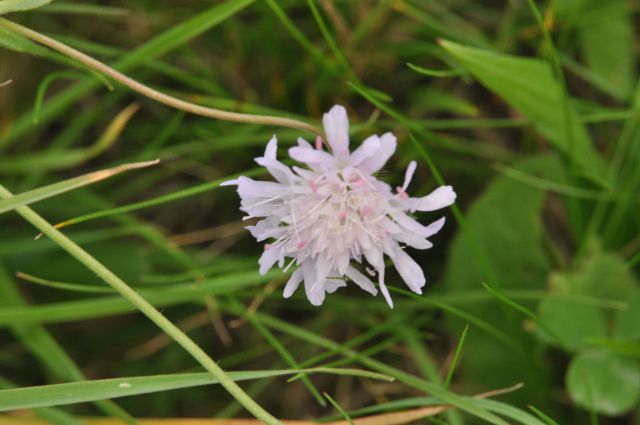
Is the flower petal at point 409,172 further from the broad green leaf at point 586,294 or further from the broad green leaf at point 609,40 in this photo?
the broad green leaf at point 609,40

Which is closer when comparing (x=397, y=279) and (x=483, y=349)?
(x=483, y=349)

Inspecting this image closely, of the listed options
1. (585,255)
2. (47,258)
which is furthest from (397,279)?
(47,258)

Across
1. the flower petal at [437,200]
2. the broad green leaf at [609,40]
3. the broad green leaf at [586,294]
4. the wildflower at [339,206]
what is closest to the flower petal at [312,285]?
the wildflower at [339,206]

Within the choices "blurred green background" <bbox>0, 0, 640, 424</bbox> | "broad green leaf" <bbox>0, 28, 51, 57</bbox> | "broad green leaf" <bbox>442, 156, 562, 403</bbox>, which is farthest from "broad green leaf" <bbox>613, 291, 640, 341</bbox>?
"broad green leaf" <bbox>0, 28, 51, 57</bbox>

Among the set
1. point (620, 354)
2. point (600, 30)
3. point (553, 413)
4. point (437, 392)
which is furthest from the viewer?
point (600, 30)

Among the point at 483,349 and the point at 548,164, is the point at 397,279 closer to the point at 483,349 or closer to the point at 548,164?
the point at 483,349

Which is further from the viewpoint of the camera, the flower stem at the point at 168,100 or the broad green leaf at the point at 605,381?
the broad green leaf at the point at 605,381

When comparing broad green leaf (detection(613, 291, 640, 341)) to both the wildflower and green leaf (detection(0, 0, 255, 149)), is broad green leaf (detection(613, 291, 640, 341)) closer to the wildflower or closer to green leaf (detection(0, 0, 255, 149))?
the wildflower
